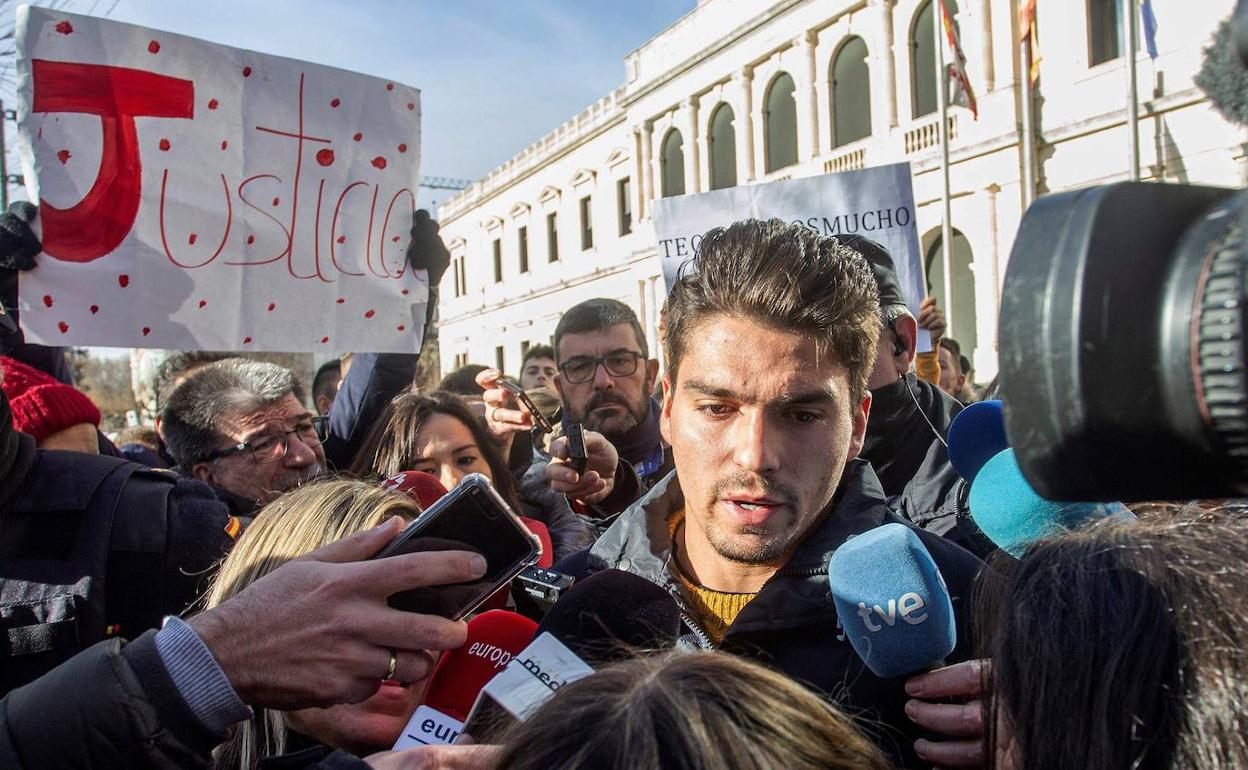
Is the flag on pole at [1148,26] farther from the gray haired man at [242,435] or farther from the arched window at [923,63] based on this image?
the gray haired man at [242,435]

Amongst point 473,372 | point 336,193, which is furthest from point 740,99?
point 336,193

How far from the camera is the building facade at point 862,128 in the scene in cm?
1457

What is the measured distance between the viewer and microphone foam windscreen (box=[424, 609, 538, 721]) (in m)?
1.66

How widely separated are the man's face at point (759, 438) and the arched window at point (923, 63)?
18051mm

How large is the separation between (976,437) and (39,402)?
238 centimetres

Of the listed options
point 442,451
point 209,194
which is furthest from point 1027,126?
point 209,194

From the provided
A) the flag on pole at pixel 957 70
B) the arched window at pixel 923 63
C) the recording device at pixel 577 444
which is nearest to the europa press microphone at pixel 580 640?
the recording device at pixel 577 444

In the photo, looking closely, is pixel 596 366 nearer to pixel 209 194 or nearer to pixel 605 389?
pixel 605 389

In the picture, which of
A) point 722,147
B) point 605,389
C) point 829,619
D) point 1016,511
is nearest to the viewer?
point 1016,511

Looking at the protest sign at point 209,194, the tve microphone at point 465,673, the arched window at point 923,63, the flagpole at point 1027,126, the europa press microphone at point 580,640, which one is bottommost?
the tve microphone at point 465,673

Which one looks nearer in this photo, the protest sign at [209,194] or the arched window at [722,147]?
the protest sign at [209,194]

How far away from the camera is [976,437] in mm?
1729

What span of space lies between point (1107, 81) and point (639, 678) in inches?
663

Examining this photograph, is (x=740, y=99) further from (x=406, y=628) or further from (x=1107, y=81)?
(x=406, y=628)
